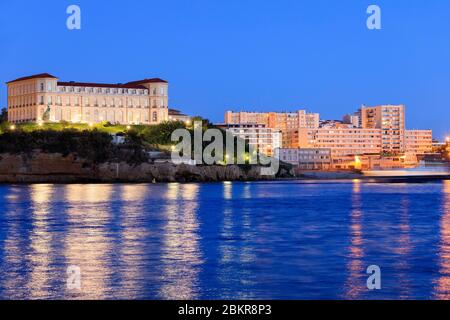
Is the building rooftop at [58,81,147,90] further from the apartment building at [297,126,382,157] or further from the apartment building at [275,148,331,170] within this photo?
the apartment building at [297,126,382,157]

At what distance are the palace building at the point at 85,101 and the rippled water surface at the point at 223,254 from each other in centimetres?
7396

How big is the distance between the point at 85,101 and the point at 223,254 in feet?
312

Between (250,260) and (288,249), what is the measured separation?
9.19 ft

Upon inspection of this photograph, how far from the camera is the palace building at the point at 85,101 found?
10888 centimetres

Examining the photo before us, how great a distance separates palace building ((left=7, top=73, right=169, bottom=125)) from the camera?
108875 mm

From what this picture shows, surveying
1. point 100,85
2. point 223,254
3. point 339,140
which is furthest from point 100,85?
point 223,254

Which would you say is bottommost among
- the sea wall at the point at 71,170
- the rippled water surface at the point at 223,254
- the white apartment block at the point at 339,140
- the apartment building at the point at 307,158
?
the rippled water surface at the point at 223,254

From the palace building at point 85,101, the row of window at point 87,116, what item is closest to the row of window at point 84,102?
the palace building at point 85,101

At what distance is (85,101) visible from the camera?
112m

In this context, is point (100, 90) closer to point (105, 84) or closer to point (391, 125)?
point (105, 84)

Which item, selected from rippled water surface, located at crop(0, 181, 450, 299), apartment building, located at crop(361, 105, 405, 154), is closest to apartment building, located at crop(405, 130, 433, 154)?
apartment building, located at crop(361, 105, 405, 154)

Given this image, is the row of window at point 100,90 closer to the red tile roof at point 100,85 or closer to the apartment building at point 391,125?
the red tile roof at point 100,85

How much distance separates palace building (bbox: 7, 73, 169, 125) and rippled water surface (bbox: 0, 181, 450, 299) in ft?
243
